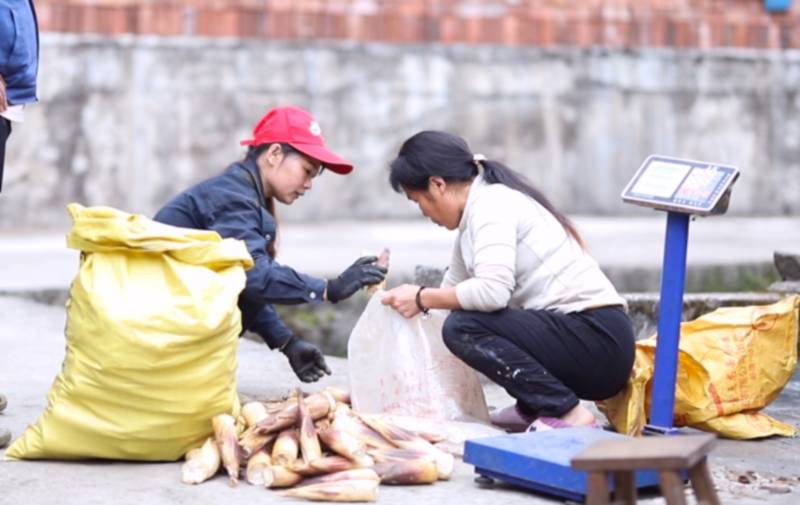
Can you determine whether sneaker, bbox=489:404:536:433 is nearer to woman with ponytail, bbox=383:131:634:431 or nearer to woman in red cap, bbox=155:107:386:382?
woman with ponytail, bbox=383:131:634:431

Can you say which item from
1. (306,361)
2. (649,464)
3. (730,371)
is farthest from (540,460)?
(306,361)

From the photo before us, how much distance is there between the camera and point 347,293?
5.07 metres

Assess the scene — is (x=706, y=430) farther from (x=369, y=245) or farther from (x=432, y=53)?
(x=432, y=53)

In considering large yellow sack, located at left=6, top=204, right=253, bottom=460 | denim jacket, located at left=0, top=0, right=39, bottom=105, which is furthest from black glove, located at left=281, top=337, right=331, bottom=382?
denim jacket, located at left=0, top=0, right=39, bottom=105

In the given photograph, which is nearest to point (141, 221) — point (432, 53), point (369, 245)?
point (369, 245)

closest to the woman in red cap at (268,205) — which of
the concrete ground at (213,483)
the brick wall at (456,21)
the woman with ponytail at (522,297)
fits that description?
the woman with ponytail at (522,297)

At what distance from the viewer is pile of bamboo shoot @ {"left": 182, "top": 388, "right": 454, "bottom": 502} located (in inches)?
166

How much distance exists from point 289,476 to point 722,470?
4.27 ft

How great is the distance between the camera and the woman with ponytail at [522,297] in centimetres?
485

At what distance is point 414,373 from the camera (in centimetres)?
510

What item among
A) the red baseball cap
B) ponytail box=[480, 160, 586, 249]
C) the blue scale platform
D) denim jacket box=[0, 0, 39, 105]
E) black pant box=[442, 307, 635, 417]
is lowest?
the blue scale platform

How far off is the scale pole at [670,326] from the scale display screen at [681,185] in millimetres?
78

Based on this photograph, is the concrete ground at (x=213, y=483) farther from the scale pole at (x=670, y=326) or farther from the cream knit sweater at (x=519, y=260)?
the cream knit sweater at (x=519, y=260)

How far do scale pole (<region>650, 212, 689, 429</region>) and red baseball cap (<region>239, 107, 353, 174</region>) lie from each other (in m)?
1.17
